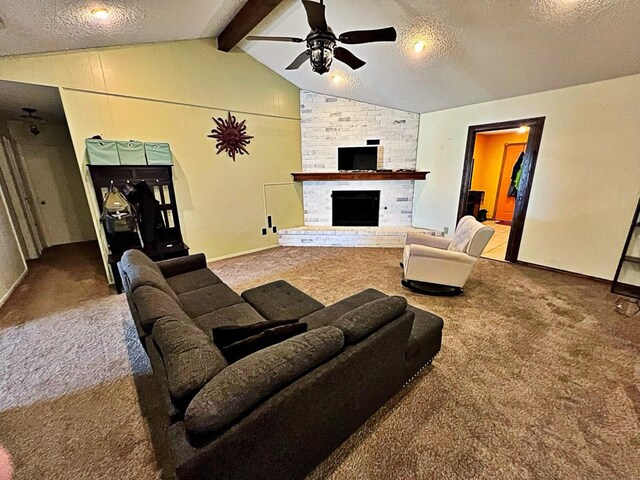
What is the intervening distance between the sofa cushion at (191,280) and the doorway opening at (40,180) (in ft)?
10.8

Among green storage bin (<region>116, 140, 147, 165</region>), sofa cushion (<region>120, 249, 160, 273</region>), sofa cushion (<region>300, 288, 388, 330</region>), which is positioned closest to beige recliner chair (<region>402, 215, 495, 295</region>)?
sofa cushion (<region>300, 288, 388, 330</region>)

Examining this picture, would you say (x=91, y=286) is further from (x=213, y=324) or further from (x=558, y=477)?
(x=558, y=477)

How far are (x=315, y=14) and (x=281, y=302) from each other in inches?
90.4

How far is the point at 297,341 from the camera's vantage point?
1.13 m

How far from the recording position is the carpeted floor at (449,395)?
1.35 metres

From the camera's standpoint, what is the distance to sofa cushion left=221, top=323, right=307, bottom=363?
1.18 meters

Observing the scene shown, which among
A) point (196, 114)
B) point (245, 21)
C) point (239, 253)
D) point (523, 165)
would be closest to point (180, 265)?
point (239, 253)

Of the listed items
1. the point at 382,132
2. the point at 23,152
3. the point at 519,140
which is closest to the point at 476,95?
the point at 382,132

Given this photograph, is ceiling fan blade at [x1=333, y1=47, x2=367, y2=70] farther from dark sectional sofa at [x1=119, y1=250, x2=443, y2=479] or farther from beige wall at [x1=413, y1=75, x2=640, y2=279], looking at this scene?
beige wall at [x1=413, y1=75, x2=640, y2=279]

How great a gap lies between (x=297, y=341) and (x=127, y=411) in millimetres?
1418

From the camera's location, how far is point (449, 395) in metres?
1.74

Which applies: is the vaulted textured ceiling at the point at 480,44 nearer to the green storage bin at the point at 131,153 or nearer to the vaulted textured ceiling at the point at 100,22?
the vaulted textured ceiling at the point at 100,22

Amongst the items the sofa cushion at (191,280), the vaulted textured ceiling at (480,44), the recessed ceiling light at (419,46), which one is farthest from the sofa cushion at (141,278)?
the recessed ceiling light at (419,46)

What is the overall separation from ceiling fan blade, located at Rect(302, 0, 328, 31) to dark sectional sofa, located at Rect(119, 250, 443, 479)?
220 cm
